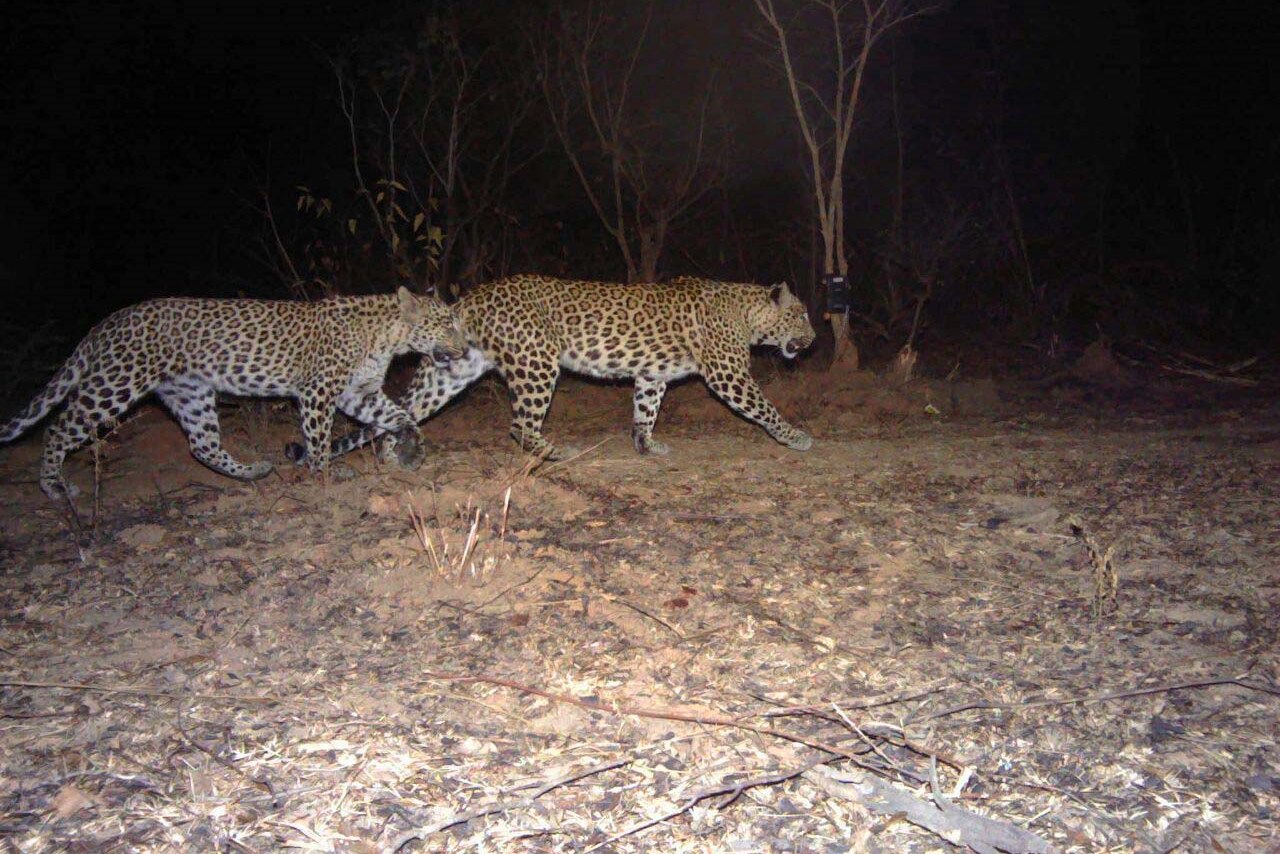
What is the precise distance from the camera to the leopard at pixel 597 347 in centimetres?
770

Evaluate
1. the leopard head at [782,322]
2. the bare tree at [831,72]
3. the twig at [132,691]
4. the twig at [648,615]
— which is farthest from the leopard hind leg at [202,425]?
the bare tree at [831,72]

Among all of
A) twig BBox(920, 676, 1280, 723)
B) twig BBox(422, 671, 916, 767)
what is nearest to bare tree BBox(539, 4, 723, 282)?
twig BBox(422, 671, 916, 767)

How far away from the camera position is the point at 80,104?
14.8m

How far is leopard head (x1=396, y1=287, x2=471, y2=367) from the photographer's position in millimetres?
7688

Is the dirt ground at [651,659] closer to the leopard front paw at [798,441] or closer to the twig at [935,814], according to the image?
the twig at [935,814]

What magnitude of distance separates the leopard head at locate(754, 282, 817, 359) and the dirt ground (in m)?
1.90

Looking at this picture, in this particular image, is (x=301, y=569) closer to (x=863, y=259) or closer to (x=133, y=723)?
(x=133, y=723)

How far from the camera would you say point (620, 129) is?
41.3ft

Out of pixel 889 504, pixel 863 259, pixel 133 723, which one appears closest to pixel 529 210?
pixel 863 259

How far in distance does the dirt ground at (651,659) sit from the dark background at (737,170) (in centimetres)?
810

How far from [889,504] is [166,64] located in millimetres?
13243

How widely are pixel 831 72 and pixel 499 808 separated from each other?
12325mm

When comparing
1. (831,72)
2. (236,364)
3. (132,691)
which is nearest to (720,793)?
(132,691)

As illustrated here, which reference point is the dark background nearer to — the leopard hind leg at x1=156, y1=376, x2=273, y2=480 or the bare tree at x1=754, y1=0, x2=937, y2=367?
the bare tree at x1=754, y1=0, x2=937, y2=367
